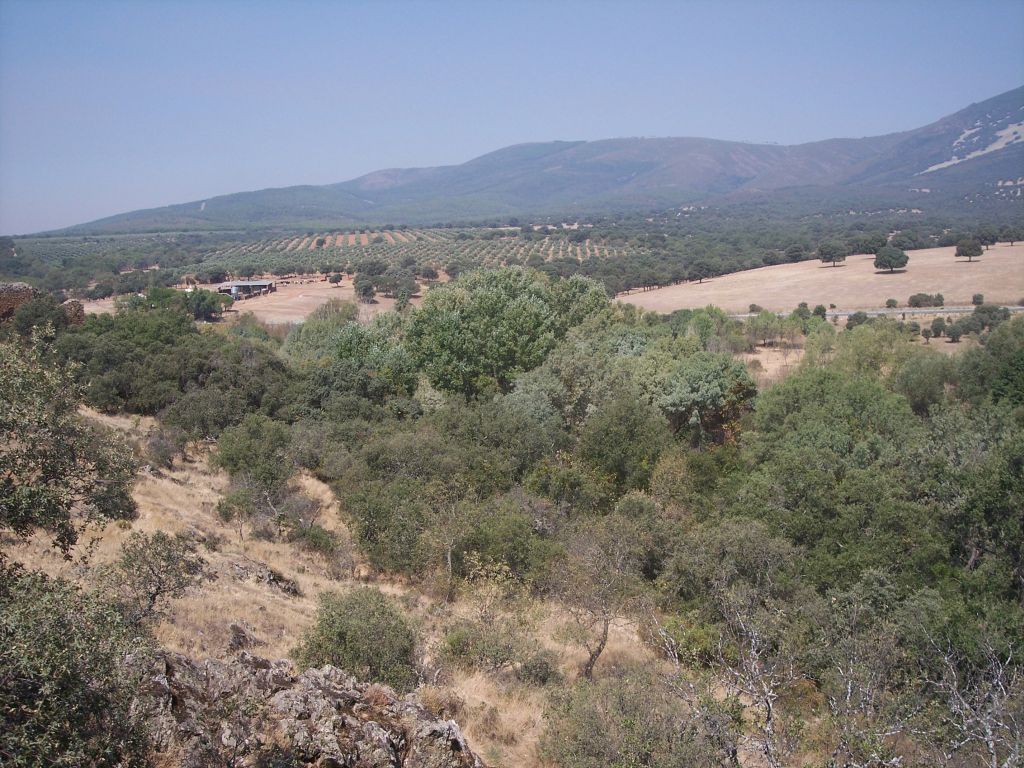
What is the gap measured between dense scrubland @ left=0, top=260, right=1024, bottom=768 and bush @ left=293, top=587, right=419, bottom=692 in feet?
0.18

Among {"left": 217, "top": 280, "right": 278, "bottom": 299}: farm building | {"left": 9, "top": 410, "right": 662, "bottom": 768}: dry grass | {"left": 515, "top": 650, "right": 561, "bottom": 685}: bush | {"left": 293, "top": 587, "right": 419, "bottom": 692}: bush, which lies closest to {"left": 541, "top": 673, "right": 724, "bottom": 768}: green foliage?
{"left": 9, "top": 410, "right": 662, "bottom": 768}: dry grass

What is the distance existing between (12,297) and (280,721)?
140ft

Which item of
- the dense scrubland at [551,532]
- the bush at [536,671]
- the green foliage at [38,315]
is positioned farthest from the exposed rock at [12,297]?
the bush at [536,671]

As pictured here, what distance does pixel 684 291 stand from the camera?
9081 cm

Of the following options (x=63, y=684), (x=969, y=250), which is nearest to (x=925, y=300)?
(x=969, y=250)

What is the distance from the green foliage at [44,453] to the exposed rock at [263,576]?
374 inches

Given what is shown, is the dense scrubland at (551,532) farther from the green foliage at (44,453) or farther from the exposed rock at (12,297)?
the exposed rock at (12,297)

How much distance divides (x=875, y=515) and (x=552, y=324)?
2483 centimetres

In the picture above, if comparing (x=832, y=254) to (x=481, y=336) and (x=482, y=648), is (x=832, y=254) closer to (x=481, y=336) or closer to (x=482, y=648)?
(x=481, y=336)

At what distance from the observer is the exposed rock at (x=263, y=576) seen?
1755 centimetres

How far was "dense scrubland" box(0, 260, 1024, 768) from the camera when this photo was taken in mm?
8383

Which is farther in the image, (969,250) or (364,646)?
(969,250)

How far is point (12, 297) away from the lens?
134ft

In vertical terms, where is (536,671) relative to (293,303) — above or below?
below
